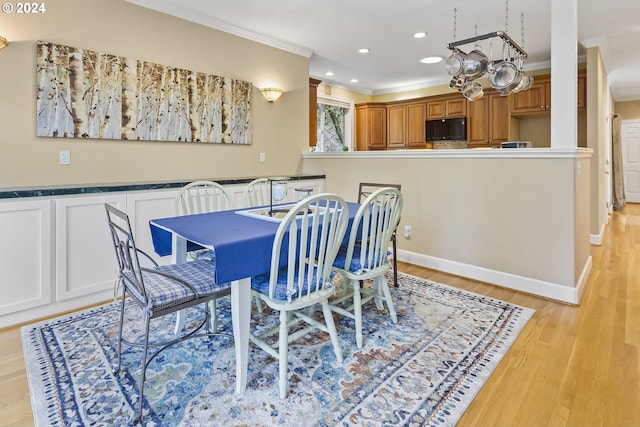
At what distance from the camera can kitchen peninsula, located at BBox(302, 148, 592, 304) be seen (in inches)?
112

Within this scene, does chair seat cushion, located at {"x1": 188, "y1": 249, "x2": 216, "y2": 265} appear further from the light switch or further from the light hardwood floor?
the light switch

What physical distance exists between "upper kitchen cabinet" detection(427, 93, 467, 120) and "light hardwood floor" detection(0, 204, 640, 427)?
12.5 feet

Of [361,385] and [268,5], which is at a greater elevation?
[268,5]

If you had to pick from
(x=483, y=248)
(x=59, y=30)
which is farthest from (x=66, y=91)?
(x=483, y=248)

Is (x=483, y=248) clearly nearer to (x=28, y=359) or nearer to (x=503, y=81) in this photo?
(x=503, y=81)

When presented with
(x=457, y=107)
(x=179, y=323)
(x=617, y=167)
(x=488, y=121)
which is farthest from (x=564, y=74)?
(x=617, y=167)

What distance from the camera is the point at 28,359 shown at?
2025 millimetres

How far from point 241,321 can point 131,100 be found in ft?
7.92

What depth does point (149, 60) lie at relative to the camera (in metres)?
3.27

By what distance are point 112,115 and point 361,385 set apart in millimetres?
2843

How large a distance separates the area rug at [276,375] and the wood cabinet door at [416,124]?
15.0 feet

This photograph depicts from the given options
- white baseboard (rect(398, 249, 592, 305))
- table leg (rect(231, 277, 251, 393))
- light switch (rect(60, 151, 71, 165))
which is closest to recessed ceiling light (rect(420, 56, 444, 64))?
white baseboard (rect(398, 249, 592, 305))

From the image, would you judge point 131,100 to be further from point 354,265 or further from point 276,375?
point 276,375

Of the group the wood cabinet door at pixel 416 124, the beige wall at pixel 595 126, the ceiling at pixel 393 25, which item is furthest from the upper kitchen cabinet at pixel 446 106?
the beige wall at pixel 595 126
